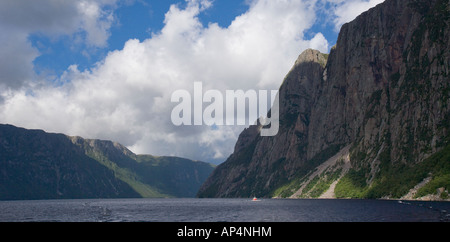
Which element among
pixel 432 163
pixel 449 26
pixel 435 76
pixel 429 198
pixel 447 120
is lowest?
pixel 429 198

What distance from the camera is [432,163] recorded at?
165750 millimetres

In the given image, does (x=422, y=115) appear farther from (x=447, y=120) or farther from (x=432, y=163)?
(x=432, y=163)

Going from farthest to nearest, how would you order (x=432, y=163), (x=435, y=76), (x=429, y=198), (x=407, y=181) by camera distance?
(x=435, y=76), (x=407, y=181), (x=432, y=163), (x=429, y=198)
